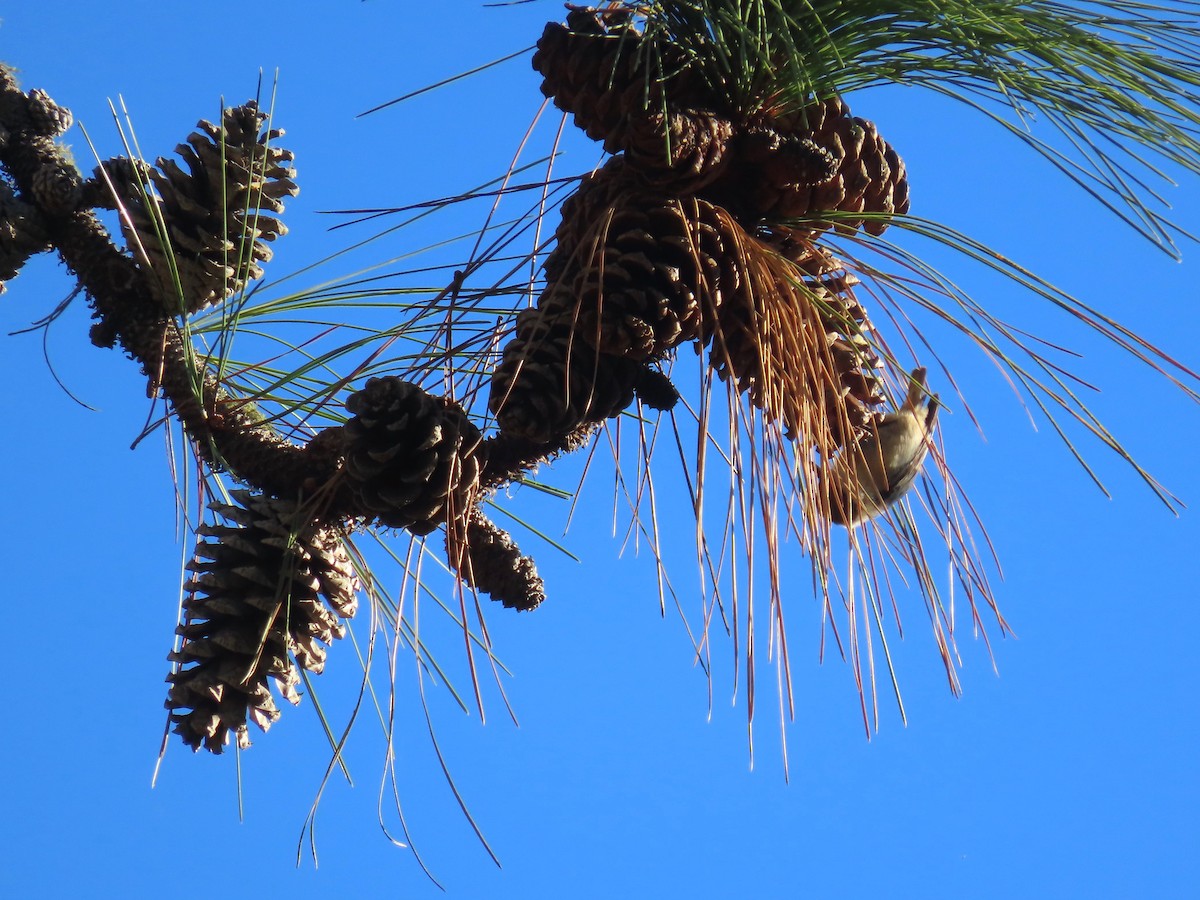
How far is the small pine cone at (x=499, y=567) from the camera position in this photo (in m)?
1.00

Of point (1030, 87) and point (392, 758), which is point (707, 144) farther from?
point (392, 758)

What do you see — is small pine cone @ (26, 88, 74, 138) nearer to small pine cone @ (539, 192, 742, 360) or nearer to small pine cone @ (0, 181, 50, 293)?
small pine cone @ (0, 181, 50, 293)

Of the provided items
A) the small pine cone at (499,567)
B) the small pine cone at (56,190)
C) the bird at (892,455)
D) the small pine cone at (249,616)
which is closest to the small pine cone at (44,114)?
the small pine cone at (56,190)

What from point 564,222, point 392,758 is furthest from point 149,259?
point 392,758

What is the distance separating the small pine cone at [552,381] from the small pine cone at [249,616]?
18 cm

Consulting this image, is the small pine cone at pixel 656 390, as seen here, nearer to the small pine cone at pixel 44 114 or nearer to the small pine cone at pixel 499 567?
the small pine cone at pixel 499 567

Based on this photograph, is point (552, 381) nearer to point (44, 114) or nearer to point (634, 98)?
point (634, 98)

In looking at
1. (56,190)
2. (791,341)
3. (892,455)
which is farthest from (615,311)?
(56,190)

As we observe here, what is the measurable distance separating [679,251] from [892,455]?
256 mm

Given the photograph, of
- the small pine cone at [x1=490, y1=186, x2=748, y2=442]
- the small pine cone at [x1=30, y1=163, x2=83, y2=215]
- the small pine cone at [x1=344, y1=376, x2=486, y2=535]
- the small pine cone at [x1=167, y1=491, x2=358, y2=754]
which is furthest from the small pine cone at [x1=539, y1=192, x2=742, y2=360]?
the small pine cone at [x1=30, y1=163, x2=83, y2=215]

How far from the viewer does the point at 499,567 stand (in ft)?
3.31

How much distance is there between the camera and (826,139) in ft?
3.22

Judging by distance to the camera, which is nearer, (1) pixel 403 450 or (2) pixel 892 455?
(1) pixel 403 450

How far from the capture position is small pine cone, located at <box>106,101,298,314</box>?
1015 mm
